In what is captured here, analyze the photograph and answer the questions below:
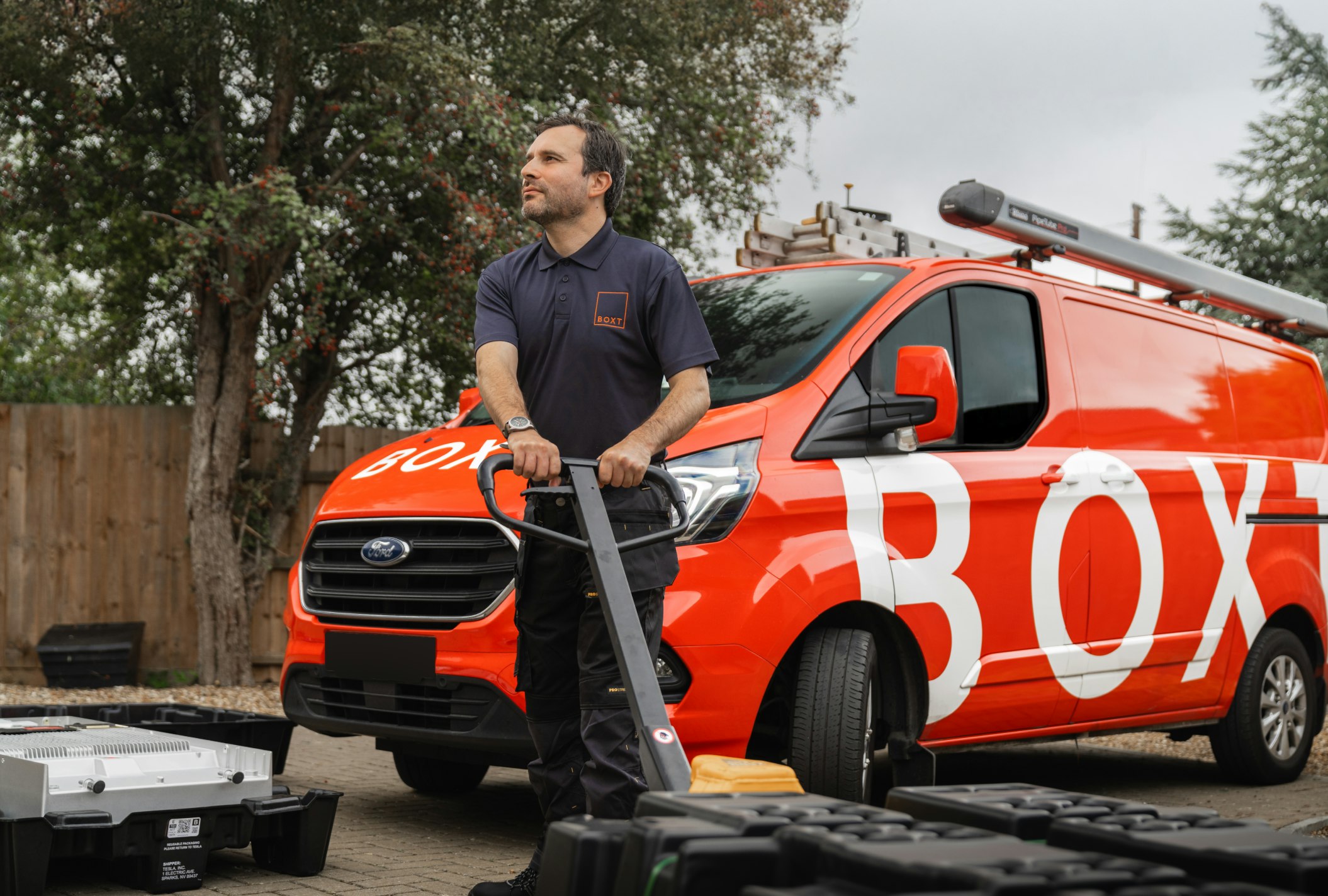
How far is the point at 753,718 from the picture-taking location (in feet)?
14.6

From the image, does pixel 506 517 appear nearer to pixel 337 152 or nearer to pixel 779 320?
pixel 779 320

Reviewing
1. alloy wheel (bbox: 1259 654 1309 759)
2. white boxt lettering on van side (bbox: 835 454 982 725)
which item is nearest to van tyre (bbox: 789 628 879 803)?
white boxt lettering on van side (bbox: 835 454 982 725)

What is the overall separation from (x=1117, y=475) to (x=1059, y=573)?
57 cm

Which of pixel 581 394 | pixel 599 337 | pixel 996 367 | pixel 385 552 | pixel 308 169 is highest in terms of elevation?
pixel 308 169

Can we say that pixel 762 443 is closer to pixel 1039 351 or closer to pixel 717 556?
pixel 717 556

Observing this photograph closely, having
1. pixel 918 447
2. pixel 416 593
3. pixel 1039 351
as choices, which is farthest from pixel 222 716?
pixel 1039 351

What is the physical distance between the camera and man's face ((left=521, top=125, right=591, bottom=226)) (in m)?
3.76

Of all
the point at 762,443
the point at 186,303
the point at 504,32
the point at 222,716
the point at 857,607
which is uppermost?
the point at 504,32

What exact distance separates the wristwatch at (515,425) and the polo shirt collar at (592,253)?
53cm

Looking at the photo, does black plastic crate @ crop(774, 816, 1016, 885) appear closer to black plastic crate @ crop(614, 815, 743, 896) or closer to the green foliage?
black plastic crate @ crop(614, 815, 743, 896)

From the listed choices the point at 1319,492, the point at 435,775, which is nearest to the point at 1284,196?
the point at 1319,492

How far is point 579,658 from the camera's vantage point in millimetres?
3625

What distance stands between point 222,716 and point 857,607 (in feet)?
8.98

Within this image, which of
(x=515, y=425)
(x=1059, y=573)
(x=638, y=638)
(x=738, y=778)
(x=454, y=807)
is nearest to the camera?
(x=738, y=778)
